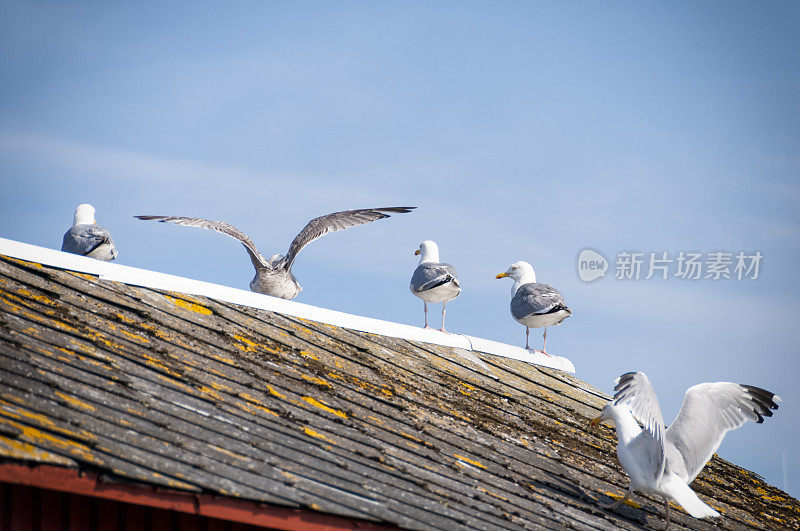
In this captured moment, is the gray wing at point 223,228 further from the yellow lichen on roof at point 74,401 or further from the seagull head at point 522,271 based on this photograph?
the yellow lichen on roof at point 74,401

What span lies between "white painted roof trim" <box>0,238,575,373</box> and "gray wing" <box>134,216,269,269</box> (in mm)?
1943

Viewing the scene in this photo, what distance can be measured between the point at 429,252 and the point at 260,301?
17.7 feet

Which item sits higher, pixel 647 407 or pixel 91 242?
pixel 91 242

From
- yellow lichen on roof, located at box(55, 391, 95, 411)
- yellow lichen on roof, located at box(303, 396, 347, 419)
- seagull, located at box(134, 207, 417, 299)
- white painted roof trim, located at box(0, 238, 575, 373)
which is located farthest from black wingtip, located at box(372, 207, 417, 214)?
yellow lichen on roof, located at box(55, 391, 95, 411)

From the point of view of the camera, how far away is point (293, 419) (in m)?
4.52

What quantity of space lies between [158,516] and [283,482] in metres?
0.51

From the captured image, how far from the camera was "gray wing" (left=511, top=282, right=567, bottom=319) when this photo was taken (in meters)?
9.76

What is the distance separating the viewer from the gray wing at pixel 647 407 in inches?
A: 215

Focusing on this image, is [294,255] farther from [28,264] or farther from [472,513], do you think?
[472,513]

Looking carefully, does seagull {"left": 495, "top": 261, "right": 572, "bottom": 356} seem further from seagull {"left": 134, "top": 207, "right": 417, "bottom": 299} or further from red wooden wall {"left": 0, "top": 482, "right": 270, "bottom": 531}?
red wooden wall {"left": 0, "top": 482, "right": 270, "bottom": 531}

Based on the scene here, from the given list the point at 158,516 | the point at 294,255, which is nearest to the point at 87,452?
the point at 158,516

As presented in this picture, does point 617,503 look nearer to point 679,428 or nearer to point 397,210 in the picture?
point 679,428

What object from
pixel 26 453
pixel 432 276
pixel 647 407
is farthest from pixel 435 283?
pixel 26 453

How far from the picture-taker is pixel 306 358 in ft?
18.8
